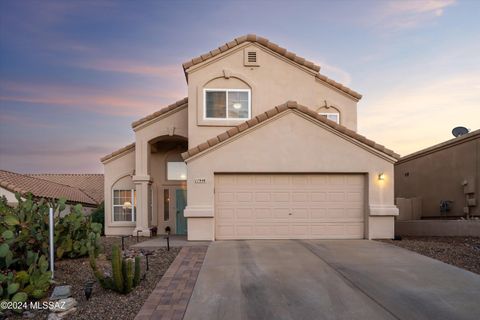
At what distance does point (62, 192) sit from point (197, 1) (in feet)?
60.6

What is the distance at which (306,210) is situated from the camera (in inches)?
496

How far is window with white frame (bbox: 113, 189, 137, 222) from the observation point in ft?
53.3

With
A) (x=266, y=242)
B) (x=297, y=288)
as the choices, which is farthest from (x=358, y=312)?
(x=266, y=242)

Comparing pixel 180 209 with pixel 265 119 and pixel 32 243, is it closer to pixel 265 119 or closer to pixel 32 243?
pixel 265 119

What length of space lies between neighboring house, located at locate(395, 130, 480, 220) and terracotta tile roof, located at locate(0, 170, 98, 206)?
69.4 feet

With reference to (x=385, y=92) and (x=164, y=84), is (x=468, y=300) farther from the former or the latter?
(x=164, y=84)

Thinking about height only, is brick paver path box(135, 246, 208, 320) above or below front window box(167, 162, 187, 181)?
below

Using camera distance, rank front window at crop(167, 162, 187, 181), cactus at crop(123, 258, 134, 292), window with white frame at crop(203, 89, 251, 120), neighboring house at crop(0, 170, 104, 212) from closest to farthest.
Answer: cactus at crop(123, 258, 134, 292), window with white frame at crop(203, 89, 251, 120), front window at crop(167, 162, 187, 181), neighboring house at crop(0, 170, 104, 212)

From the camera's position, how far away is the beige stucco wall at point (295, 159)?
1240cm

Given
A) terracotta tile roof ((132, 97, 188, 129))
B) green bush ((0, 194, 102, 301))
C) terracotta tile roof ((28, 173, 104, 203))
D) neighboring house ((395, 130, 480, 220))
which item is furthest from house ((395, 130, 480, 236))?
terracotta tile roof ((28, 173, 104, 203))

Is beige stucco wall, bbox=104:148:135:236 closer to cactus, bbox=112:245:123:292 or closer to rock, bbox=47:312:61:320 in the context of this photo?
cactus, bbox=112:245:123:292

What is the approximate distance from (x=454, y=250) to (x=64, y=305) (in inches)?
415

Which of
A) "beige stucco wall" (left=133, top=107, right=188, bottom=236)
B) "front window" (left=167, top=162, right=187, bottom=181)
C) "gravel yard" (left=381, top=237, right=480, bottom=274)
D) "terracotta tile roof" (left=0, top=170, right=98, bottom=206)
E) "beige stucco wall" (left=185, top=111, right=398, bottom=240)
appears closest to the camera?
"gravel yard" (left=381, top=237, right=480, bottom=274)

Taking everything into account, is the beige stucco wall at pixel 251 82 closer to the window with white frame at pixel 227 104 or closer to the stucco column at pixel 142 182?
the window with white frame at pixel 227 104
